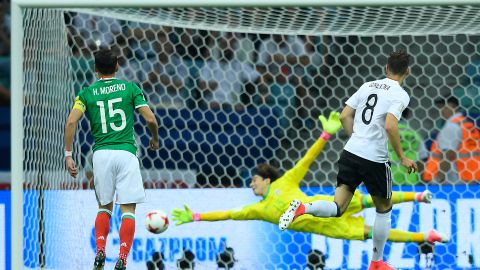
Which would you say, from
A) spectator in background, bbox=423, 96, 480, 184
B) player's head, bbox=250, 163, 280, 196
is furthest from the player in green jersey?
spectator in background, bbox=423, 96, 480, 184

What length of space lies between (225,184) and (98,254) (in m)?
3.19

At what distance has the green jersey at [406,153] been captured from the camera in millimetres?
9523

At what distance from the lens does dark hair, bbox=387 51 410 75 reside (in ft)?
22.9

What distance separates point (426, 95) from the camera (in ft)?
32.0

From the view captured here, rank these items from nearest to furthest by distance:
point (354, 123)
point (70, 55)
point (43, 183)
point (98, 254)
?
point (98, 254) < point (354, 123) < point (43, 183) < point (70, 55)

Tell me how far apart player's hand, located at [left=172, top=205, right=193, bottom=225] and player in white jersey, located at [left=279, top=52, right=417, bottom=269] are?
1.68 meters

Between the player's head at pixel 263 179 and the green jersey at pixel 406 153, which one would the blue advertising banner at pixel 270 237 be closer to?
the player's head at pixel 263 179

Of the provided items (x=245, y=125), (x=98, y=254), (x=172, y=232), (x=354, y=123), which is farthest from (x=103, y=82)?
(x=245, y=125)

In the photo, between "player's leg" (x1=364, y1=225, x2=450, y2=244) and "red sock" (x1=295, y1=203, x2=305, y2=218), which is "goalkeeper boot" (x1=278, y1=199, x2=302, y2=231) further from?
"player's leg" (x1=364, y1=225, x2=450, y2=244)

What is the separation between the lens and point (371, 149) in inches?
277

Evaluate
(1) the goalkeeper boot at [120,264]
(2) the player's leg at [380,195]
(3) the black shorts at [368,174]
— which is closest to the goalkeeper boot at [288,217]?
(3) the black shorts at [368,174]

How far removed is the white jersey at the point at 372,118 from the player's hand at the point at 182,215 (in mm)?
1855

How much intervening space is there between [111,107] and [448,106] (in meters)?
3.59

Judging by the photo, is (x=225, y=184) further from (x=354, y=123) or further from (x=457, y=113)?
(x=354, y=123)
